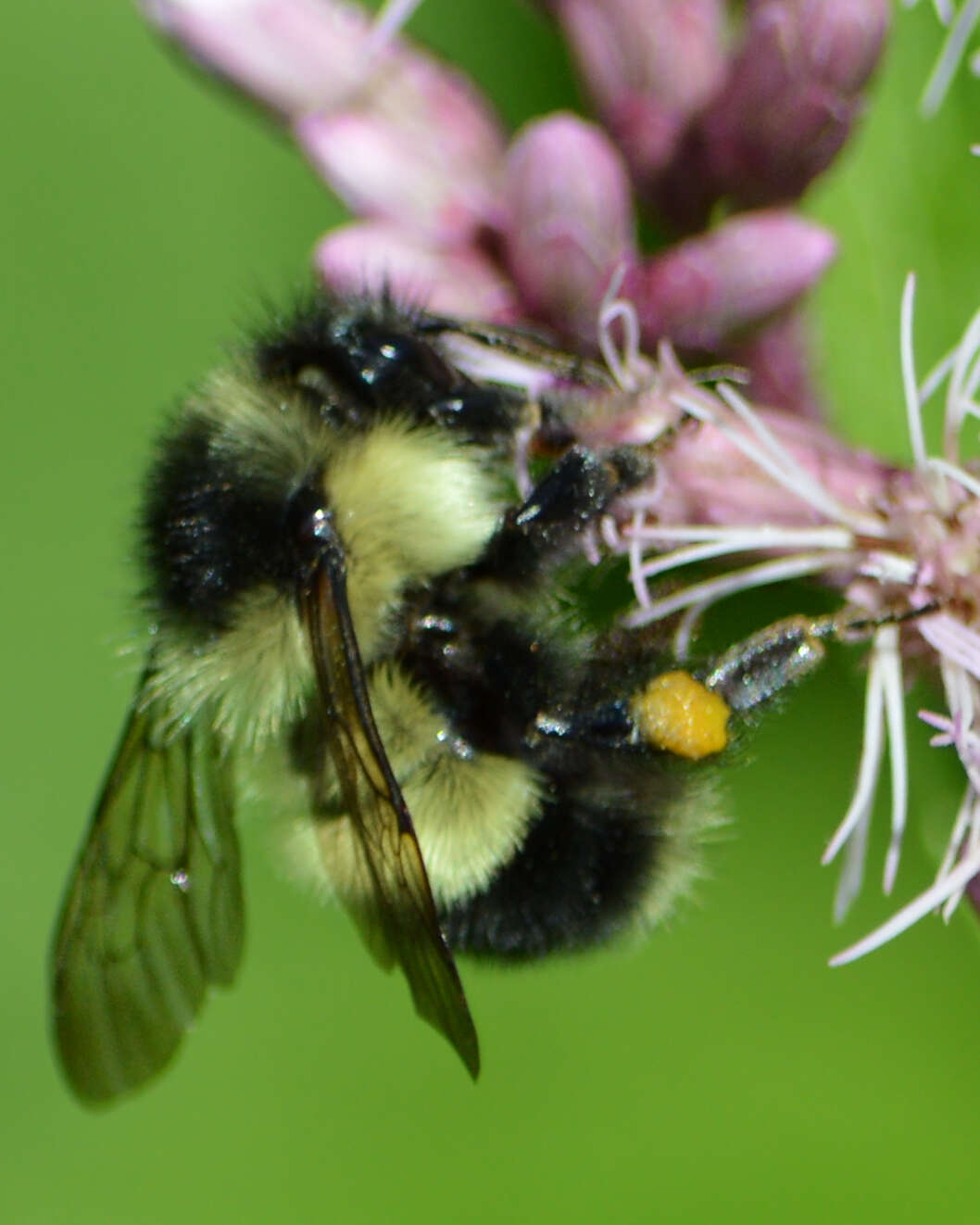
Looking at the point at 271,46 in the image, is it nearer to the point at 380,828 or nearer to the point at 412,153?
the point at 412,153

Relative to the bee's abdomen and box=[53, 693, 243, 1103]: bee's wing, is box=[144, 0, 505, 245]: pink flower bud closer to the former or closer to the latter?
the bee's abdomen

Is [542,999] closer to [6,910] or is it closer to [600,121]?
[6,910]

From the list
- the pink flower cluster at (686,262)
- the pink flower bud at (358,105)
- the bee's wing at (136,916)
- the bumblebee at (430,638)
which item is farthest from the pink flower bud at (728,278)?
the bee's wing at (136,916)

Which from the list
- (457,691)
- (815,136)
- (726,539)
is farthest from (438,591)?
(815,136)

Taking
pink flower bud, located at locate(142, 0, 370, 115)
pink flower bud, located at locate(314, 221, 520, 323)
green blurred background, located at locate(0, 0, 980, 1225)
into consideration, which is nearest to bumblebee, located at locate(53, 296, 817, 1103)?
pink flower bud, located at locate(314, 221, 520, 323)

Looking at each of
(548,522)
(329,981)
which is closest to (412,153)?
(548,522)

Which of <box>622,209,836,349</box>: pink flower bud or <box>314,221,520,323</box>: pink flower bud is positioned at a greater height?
<box>314,221,520,323</box>: pink flower bud

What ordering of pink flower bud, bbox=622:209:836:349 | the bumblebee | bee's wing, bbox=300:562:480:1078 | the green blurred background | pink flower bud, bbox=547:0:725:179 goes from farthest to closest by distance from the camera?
1. the green blurred background
2. pink flower bud, bbox=547:0:725:179
3. pink flower bud, bbox=622:209:836:349
4. the bumblebee
5. bee's wing, bbox=300:562:480:1078
